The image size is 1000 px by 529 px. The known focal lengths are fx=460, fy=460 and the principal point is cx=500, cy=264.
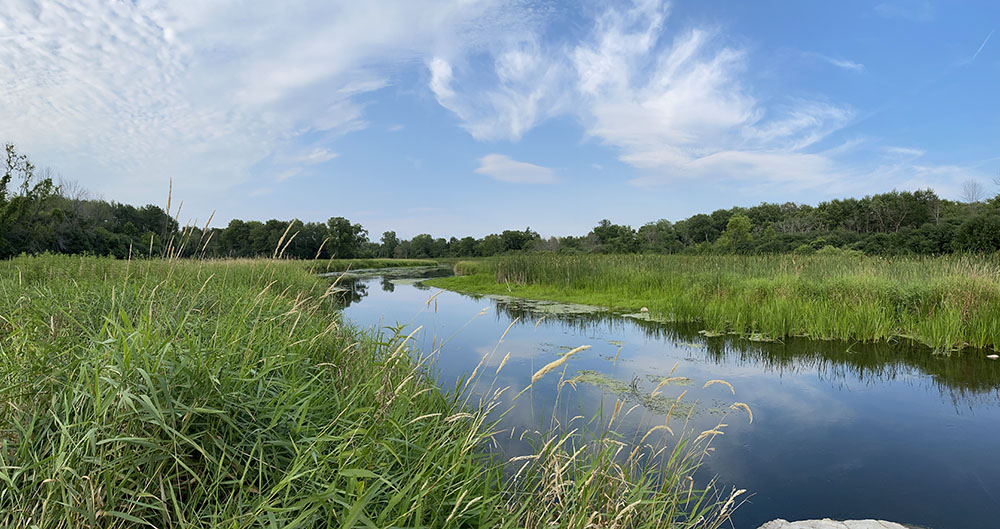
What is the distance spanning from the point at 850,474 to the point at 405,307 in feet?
36.9

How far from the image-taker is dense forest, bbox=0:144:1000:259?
20.5 meters

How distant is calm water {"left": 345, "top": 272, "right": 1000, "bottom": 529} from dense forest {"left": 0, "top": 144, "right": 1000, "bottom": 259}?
3354 mm

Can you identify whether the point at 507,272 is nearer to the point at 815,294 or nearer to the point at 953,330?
the point at 815,294

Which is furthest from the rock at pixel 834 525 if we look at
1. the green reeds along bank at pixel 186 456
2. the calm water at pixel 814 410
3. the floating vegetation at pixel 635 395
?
the floating vegetation at pixel 635 395

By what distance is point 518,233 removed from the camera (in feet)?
243

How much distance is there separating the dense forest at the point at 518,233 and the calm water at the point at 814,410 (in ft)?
11.0

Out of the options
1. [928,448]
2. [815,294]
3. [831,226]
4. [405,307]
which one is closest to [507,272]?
[405,307]

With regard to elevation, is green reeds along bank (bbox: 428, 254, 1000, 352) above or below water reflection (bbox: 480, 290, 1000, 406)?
above

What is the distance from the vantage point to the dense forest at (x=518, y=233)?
67.2ft

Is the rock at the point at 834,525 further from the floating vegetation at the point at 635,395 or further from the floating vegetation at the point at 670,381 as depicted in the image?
the floating vegetation at the point at 670,381

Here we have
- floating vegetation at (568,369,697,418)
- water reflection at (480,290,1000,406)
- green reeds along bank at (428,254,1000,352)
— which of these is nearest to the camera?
floating vegetation at (568,369,697,418)

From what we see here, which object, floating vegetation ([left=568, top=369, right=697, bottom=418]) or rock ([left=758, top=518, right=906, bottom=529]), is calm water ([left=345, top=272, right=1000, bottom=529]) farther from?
rock ([left=758, top=518, right=906, bottom=529])

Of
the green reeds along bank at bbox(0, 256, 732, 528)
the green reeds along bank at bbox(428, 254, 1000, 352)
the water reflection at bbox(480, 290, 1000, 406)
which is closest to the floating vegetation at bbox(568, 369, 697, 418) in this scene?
the water reflection at bbox(480, 290, 1000, 406)

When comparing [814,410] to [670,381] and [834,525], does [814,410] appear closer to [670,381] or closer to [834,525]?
[670,381]
